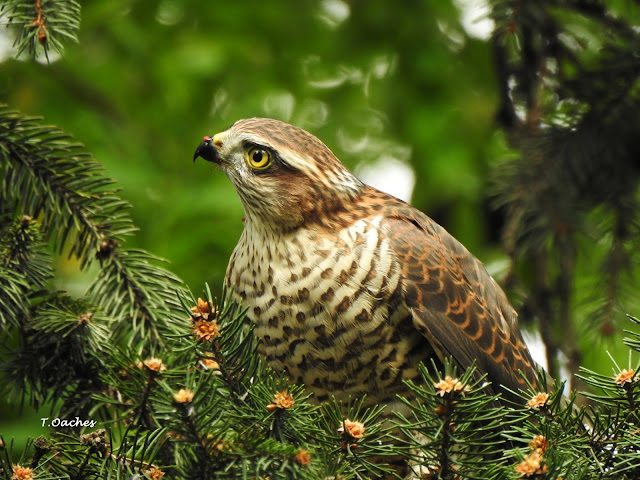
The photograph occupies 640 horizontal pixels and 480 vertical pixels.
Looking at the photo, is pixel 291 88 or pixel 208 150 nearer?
pixel 208 150

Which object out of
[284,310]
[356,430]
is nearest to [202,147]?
[284,310]

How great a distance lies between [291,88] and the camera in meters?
6.22

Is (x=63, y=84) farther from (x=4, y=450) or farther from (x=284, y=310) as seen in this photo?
(x=4, y=450)

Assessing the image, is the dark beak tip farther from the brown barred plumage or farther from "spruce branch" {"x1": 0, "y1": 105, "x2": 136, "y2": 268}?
"spruce branch" {"x1": 0, "y1": 105, "x2": 136, "y2": 268}

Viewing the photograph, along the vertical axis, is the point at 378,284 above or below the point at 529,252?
above

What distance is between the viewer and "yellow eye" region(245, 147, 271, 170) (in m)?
3.39

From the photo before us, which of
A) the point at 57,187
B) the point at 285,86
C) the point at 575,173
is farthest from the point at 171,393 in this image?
the point at 285,86

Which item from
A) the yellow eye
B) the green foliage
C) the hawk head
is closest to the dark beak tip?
the hawk head

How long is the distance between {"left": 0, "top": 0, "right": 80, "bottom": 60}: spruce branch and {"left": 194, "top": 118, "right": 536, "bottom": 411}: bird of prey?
0.75 m

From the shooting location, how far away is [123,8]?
6.08 metres

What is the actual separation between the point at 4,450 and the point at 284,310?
3.71 ft

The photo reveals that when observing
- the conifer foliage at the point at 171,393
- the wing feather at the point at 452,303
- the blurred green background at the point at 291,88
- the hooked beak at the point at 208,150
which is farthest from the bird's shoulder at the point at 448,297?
the blurred green background at the point at 291,88

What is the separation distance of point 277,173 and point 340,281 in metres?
0.59

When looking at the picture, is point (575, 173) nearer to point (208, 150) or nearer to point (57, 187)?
point (208, 150)
